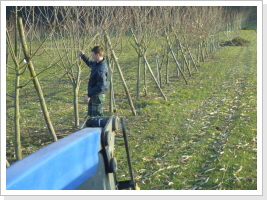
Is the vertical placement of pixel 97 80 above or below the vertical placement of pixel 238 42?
above

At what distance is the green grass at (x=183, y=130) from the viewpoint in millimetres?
5785

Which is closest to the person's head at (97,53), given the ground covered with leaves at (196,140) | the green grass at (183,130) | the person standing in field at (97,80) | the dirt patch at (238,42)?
the person standing in field at (97,80)

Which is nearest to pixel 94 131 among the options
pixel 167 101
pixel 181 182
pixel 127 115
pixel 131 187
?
pixel 131 187

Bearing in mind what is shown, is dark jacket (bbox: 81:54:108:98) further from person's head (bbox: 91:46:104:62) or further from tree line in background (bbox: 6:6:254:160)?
tree line in background (bbox: 6:6:254:160)

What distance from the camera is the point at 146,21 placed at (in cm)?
1198

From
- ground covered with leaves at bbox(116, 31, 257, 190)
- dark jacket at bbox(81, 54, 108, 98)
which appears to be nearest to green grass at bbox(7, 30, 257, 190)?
ground covered with leaves at bbox(116, 31, 257, 190)

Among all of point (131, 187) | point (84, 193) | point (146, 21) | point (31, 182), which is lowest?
point (131, 187)

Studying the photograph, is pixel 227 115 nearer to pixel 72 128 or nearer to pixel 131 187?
pixel 72 128

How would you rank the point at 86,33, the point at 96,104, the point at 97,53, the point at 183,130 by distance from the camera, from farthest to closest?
the point at 86,33 < the point at 183,130 < the point at 96,104 < the point at 97,53

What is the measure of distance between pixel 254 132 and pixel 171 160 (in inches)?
95.0

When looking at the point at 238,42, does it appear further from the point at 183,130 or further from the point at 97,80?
the point at 97,80

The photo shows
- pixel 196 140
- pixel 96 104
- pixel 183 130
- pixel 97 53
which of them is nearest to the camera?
pixel 97 53

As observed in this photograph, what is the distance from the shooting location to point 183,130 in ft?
Answer: 28.2

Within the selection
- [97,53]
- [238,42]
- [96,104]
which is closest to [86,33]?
[97,53]
